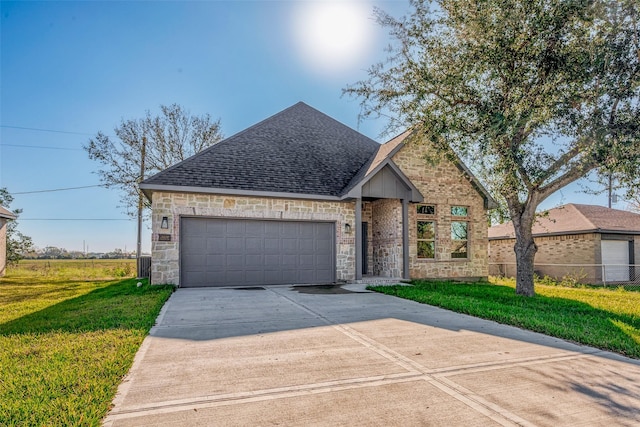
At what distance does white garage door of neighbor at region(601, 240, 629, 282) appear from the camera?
18469 millimetres

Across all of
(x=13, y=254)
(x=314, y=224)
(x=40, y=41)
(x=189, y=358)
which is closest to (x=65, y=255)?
(x=13, y=254)

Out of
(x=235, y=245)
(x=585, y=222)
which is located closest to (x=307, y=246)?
(x=235, y=245)

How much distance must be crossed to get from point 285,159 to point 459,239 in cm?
794

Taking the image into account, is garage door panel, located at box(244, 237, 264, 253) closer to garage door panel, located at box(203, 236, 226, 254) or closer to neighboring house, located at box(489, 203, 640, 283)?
garage door panel, located at box(203, 236, 226, 254)

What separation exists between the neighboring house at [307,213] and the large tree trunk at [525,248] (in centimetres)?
338

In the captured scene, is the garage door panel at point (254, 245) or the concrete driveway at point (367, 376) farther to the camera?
the garage door panel at point (254, 245)

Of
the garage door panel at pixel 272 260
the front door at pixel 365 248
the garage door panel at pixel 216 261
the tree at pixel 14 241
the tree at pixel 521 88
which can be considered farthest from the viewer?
the tree at pixel 14 241

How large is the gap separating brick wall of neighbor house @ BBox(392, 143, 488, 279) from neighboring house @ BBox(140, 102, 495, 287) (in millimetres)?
42

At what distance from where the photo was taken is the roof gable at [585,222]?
1838 centimetres

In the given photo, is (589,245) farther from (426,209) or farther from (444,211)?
(426,209)

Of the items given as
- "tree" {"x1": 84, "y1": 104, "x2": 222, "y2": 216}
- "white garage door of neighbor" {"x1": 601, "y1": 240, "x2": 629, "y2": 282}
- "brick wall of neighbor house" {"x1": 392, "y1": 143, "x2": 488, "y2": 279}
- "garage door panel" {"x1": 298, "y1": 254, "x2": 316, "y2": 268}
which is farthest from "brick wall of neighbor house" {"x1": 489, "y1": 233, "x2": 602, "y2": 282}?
"tree" {"x1": 84, "y1": 104, "x2": 222, "y2": 216}

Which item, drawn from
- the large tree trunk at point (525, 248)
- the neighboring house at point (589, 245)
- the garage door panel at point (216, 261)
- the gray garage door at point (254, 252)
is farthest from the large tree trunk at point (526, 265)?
the garage door panel at point (216, 261)

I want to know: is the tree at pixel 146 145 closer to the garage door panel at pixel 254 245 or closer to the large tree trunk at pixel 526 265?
the garage door panel at pixel 254 245

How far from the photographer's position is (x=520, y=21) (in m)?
8.93
